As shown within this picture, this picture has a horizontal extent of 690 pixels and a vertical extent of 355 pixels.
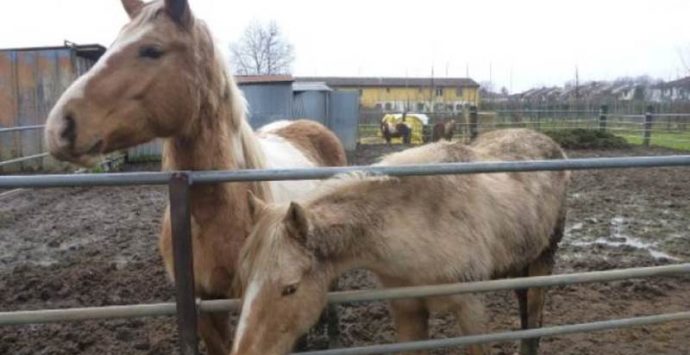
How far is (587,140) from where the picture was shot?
703 inches

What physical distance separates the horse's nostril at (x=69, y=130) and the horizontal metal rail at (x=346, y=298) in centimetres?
67

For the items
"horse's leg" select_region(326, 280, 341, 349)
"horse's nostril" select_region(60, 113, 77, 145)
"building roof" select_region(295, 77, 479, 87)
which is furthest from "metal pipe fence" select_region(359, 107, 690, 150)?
"building roof" select_region(295, 77, 479, 87)

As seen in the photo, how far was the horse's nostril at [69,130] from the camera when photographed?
7.20ft

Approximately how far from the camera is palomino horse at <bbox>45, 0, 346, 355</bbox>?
89.7 inches

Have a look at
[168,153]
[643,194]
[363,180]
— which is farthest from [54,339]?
[643,194]

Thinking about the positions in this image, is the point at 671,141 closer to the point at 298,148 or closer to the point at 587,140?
the point at 587,140

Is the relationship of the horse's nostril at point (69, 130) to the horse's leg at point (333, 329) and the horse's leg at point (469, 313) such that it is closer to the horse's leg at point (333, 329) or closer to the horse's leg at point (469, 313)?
the horse's leg at point (469, 313)

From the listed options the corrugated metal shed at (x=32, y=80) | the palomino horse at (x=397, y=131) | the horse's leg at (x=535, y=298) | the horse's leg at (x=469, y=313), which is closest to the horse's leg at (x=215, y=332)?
the horse's leg at (x=469, y=313)

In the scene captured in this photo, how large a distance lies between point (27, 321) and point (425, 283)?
5.54ft

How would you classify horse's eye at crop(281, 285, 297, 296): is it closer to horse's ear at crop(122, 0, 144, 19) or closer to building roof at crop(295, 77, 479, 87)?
horse's ear at crop(122, 0, 144, 19)

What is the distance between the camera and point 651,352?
4078 millimetres

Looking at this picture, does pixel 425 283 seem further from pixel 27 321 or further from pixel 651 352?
pixel 651 352

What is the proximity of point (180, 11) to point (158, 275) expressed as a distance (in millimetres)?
3784

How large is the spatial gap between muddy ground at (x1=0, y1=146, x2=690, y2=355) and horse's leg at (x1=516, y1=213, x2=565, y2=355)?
0.28 m
